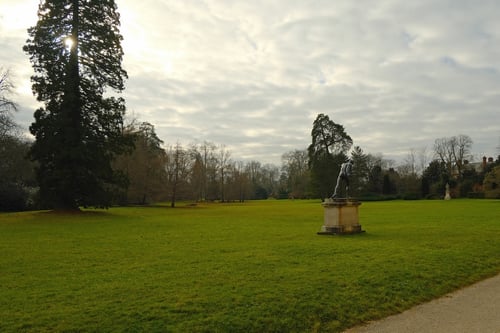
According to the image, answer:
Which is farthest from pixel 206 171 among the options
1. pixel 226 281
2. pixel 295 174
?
pixel 226 281

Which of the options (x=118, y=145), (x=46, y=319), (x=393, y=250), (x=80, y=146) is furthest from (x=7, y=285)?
(x=118, y=145)

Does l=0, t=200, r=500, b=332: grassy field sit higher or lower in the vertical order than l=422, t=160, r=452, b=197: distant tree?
lower

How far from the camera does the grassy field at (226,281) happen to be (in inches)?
221

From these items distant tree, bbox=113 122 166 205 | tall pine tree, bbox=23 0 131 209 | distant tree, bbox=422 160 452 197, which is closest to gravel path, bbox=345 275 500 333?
tall pine tree, bbox=23 0 131 209

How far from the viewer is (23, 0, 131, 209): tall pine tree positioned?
26953 mm

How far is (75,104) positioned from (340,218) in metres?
20.3

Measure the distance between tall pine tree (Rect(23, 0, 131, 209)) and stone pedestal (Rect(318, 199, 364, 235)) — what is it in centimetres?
1775

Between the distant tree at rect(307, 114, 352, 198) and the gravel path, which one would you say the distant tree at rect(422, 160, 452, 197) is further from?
the gravel path

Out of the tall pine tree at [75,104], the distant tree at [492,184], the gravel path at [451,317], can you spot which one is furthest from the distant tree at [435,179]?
the gravel path at [451,317]

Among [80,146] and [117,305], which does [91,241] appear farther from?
[80,146]

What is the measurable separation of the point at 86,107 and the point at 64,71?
2736mm

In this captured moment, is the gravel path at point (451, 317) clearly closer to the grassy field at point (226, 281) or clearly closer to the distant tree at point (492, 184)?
the grassy field at point (226, 281)

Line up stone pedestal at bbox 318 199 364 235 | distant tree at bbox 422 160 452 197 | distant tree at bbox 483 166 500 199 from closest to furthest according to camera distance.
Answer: stone pedestal at bbox 318 199 364 235, distant tree at bbox 483 166 500 199, distant tree at bbox 422 160 452 197

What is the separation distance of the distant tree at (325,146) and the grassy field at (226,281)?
171ft
